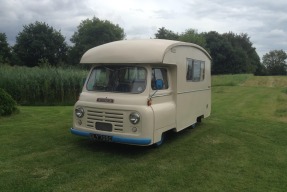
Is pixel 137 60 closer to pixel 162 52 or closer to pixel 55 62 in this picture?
pixel 162 52

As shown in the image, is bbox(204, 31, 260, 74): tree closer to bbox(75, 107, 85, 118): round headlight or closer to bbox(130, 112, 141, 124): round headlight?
bbox(75, 107, 85, 118): round headlight

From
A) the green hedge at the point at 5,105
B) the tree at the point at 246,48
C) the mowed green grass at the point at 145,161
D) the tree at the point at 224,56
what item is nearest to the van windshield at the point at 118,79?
the mowed green grass at the point at 145,161

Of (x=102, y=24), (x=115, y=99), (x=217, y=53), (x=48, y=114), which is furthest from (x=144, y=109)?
(x=217, y=53)

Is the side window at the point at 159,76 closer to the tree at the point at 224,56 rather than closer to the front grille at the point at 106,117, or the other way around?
the front grille at the point at 106,117

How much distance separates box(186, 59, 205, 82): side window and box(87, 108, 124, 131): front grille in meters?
2.81

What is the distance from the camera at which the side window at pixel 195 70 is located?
9573 mm

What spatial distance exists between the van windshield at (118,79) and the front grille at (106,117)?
2.12 ft

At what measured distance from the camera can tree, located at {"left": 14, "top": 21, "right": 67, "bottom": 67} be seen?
56625 millimetres

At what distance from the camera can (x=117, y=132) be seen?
24.6ft

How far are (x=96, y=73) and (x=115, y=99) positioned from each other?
1.23 meters

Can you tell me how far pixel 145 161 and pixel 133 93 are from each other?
5.08ft

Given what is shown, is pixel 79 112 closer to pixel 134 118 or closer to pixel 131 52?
pixel 134 118

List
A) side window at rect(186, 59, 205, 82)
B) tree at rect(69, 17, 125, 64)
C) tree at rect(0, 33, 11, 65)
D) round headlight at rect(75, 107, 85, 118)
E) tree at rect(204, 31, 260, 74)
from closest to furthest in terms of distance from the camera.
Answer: round headlight at rect(75, 107, 85, 118) < side window at rect(186, 59, 205, 82) < tree at rect(0, 33, 11, 65) < tree at rect(69, 17, 125, 64) < tree at rect(204, 31, 260, 74)

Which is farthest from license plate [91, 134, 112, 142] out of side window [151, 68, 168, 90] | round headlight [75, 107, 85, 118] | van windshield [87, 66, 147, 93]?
side window [151, 68, 168, 90]
